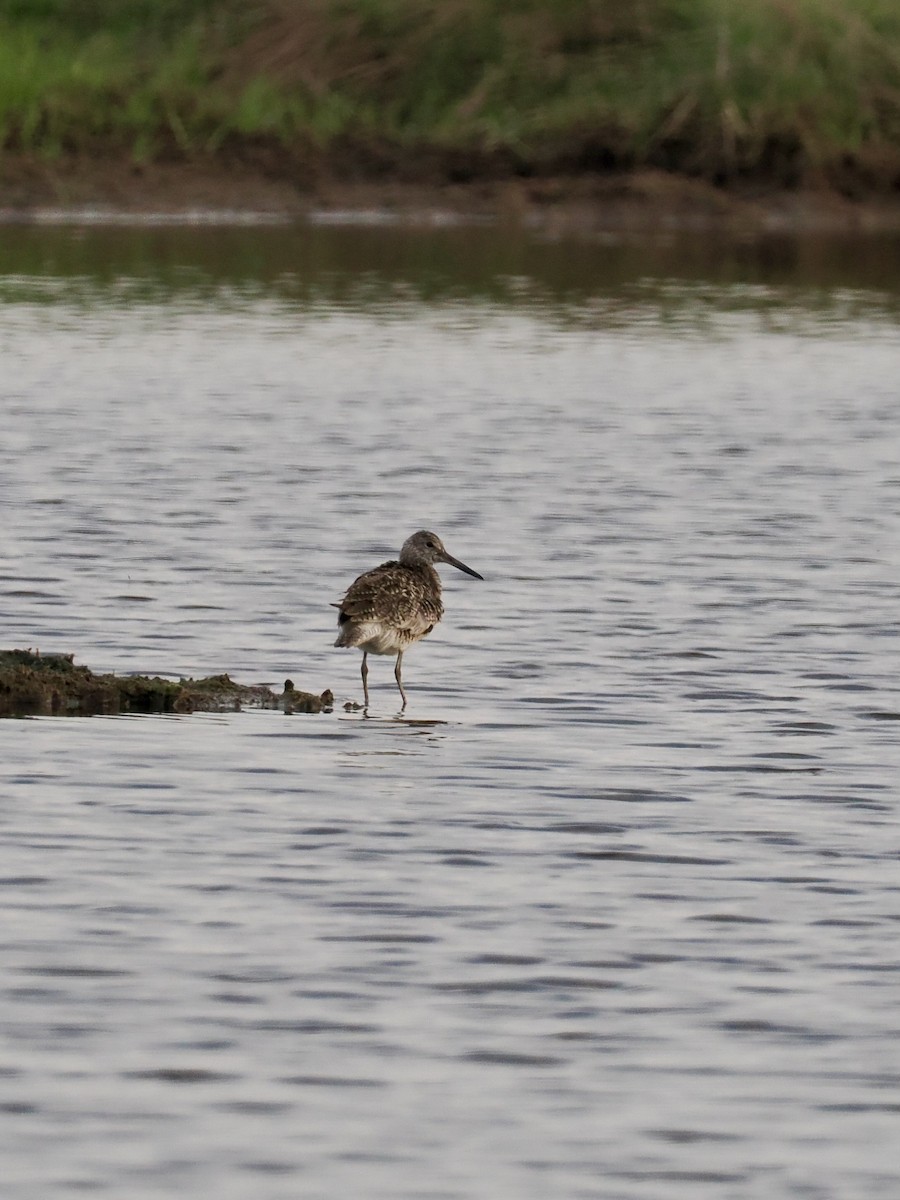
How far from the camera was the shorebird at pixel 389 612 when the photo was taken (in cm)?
1202

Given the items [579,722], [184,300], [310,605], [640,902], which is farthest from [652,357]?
[640,902]

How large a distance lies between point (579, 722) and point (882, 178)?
33409 mm

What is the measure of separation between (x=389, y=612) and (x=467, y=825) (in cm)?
233

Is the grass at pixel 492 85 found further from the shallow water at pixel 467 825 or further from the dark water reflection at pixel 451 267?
the shallow water at pixel 467 825

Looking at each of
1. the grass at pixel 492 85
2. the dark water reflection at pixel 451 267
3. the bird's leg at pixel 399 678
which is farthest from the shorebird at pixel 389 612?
the grass at pixel 492 85

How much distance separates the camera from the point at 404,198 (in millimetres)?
42344

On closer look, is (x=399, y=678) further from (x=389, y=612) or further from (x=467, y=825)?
(x=467, y=825)

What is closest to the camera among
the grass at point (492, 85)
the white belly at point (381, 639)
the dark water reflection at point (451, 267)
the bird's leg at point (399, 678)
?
the white belly at point (381, 639)

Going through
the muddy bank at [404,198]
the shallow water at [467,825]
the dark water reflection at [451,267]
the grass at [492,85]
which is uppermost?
the grass at [492,85]

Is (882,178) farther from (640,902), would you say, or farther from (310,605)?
(640,902)

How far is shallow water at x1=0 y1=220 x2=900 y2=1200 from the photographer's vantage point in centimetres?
705

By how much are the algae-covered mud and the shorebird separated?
33 cm

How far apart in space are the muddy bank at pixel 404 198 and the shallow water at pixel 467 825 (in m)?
19.2

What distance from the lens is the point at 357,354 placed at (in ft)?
92.8
